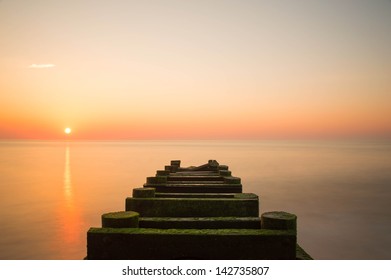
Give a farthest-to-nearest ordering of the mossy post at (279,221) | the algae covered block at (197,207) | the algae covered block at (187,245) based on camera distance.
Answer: the algae covered block at (197,207) → the mossy post at (279,221) → the algae covered block at (187,245)

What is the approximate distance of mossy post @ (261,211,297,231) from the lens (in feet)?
13.5

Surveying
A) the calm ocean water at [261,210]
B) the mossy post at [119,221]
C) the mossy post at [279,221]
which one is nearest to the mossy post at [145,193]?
the mossy post at [119,221]

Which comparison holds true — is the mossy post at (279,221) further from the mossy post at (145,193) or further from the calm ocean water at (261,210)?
the calm ocean water at (261,210)

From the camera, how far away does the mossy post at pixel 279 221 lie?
4.13 metres

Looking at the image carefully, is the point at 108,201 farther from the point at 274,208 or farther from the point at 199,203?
the point at 199,203

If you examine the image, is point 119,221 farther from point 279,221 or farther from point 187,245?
point 279,221

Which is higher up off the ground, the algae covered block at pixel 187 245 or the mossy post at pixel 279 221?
the mossy post at pixel 279 221

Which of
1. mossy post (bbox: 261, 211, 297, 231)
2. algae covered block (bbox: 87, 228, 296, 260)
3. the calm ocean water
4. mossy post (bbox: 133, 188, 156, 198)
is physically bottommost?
the calm ocean water

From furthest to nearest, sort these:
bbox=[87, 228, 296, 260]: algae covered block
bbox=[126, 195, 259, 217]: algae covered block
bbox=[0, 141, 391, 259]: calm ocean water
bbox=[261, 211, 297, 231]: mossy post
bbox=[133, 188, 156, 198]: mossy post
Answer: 1. bbox=[0, 141, 391, 259]: calm ocean water
2. bbox=[133, 188, 156, 198]: mossy post
3. bbox=[126, 195, 259, 217]: algae covered block
4. bbox=[261, 211, 297, 231]: mossy post
5. bbox=[87, 228, 296, 260]: algae covered block

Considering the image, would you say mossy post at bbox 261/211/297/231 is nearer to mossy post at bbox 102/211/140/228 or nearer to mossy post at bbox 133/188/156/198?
mossy post at bbox 102/211/140/228

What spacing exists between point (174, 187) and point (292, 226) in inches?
173

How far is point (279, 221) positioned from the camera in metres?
4.16

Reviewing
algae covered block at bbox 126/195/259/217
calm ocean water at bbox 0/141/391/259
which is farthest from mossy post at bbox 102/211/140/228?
calm ocean water at bbox 0/141/391/259

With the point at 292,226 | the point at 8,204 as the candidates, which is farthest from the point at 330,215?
the point at 8,204
